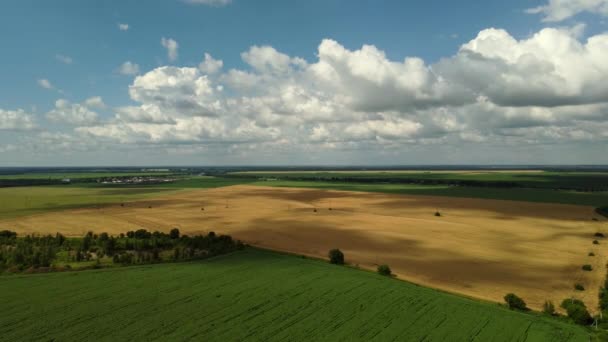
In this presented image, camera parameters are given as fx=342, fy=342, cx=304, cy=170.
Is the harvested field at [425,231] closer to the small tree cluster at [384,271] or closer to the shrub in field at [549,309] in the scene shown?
the shrub in field at [549,309]

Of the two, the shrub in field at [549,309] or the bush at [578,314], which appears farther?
the shrub in field at [549,309]

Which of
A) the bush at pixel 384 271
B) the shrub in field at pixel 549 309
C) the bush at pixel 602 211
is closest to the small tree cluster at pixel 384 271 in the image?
the bush at pixel 384 271

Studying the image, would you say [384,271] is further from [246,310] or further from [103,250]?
[103,250]

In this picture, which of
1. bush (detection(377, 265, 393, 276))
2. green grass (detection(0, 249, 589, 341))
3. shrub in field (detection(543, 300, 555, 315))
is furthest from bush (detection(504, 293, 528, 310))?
bush (detection(377, 265, 393, 276))

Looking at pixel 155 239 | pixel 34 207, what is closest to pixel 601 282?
pixel 155 239

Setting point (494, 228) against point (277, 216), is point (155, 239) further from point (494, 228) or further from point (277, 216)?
point (494, 228)

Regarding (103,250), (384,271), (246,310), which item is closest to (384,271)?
(384,271)

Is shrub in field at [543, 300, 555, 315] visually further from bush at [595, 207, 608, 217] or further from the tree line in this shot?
bush at [595, 207, 608, 217]
